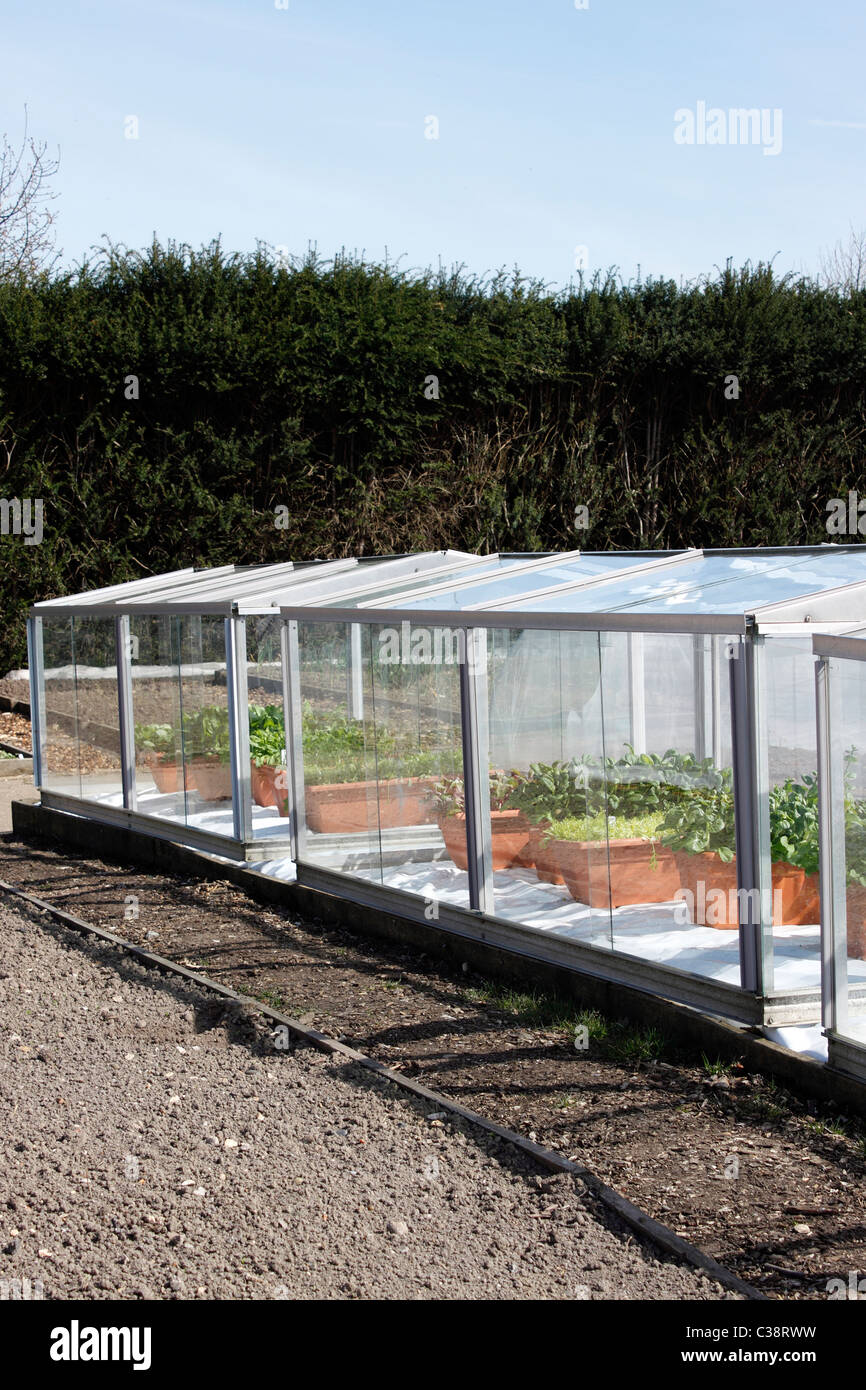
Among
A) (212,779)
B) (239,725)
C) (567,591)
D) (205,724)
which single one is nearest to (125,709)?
(205,724)

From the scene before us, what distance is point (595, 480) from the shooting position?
17234 millimetres

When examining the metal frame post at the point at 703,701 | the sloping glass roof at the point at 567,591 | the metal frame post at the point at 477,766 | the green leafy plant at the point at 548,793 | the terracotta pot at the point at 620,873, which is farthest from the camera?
the metal frame post at the point at 477,766

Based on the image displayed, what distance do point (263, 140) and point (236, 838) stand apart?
5113 millimetres

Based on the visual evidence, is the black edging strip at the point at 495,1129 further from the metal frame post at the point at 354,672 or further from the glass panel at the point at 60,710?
the glass panel at the point at 60,710

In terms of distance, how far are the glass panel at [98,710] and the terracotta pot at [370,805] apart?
9.43 feet

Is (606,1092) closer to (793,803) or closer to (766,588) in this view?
(793,803)

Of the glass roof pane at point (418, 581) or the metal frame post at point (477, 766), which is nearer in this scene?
the metal frame post at point (477, 766)

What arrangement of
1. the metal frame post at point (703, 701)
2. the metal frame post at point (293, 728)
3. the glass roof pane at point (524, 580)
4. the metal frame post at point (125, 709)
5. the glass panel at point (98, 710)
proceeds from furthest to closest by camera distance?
the glass panel at point (98, 710)
the metal frame post at point (125, 709)
the metal frame post at point (293, 728)
the glass roof pane at point (524, 580)
the metal frame post at point (703, 701)

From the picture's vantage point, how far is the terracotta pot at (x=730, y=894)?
17.9 feet

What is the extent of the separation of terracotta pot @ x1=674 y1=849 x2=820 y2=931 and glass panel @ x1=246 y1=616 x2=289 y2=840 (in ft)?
13.1

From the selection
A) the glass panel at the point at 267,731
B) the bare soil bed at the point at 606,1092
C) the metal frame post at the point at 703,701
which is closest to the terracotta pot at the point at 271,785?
the glass panel at the point at 267,731

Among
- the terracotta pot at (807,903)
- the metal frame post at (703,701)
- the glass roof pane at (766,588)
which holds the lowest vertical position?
the terracotta pot at (807,903)

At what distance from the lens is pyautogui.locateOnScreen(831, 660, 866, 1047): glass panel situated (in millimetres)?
4652

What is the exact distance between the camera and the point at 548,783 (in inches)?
253
